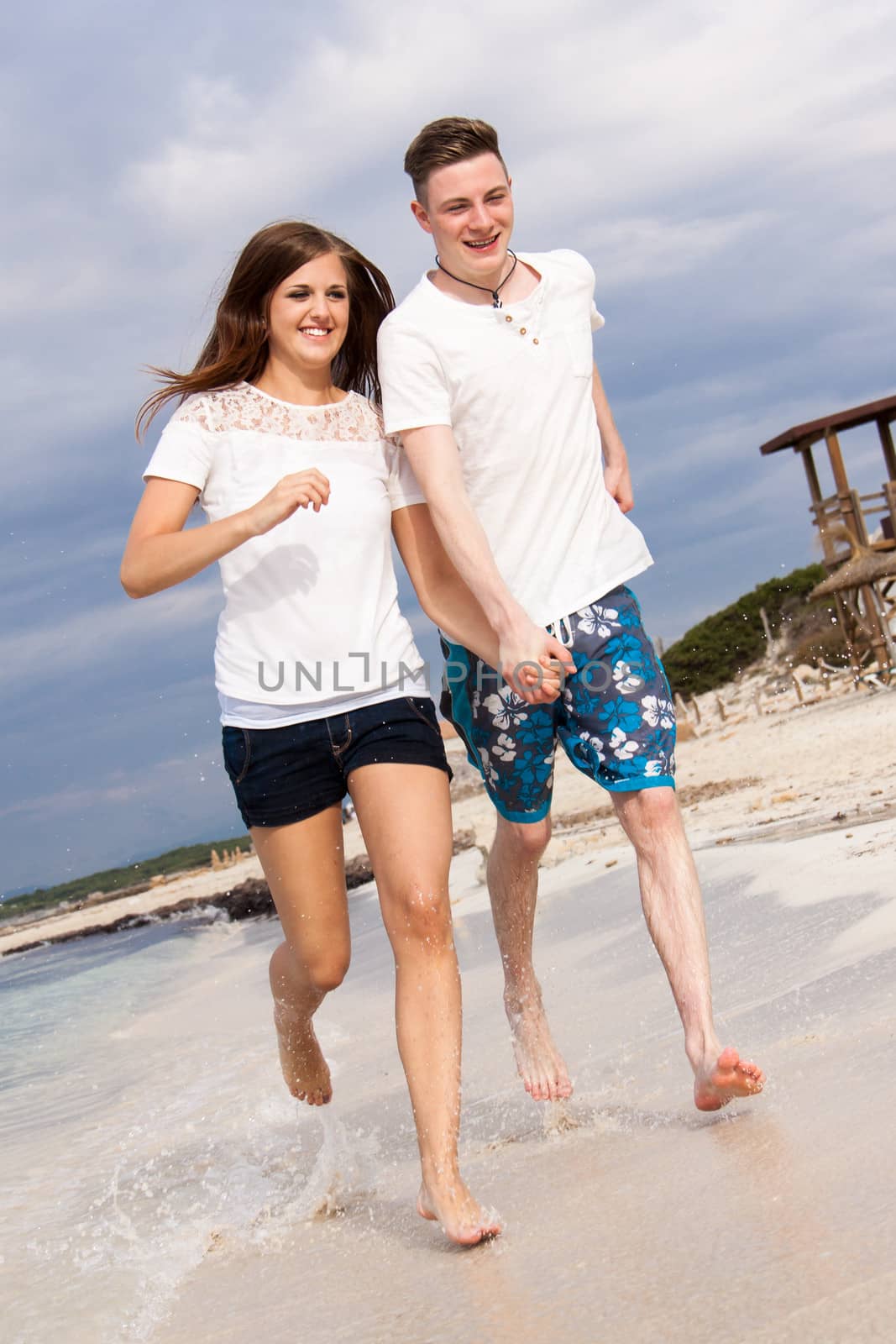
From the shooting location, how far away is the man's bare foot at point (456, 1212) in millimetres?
2617

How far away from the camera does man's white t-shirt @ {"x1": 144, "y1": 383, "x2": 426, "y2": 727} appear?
3258 mm

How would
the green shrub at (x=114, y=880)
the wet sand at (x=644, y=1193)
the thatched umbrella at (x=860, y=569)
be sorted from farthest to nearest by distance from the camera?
the green shrub at (x=114, y=880) < the thatched umbrella at (x=860, y=569) < the wet sand at (x=644, y=1193)

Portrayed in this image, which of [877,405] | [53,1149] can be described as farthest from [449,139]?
[877,405]

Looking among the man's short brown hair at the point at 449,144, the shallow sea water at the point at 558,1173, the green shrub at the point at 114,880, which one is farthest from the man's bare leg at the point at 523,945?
the green shrub at the point at 114,880

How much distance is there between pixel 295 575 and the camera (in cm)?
328

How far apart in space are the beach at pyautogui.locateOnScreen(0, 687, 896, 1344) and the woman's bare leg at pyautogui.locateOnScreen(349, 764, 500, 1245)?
8.9 inches

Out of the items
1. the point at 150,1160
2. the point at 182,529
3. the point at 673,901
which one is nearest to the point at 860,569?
the point at 150,1160

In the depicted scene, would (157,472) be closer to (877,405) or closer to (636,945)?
(636,945)

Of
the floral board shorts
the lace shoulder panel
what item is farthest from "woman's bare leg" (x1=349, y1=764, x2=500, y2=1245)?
the lace shoulder panel

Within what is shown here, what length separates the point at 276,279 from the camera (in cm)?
354

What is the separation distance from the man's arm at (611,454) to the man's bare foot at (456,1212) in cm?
194

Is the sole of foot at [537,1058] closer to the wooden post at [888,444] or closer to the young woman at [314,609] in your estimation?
the young woman at [314,609]

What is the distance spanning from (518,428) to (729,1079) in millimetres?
1668

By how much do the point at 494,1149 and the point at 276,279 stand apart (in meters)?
2.34
